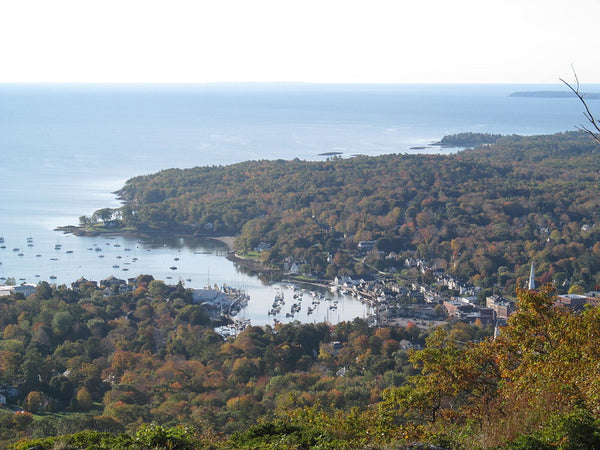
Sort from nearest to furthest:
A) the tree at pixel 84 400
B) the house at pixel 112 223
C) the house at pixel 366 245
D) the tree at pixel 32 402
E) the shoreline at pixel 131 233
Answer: the tree at pixel 32 402
the tree at pixel 84 400
the house at pixel 366 245
the shoreline at pixel 131 233
the house at pixel 112 223

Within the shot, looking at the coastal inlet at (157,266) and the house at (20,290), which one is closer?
the house at (20,290)

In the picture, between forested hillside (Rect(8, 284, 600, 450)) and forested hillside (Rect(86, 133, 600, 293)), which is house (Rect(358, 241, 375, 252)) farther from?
forested hillside (Rect(8, 284, 600, 450))

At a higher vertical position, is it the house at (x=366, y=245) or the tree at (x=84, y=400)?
the house at (x=366, y=245)

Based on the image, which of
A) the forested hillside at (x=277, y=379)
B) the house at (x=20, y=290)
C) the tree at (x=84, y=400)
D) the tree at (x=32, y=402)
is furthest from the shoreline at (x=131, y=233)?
the tree at (x=32, y=402)

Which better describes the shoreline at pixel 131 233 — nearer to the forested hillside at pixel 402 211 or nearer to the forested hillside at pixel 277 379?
the forested hillside at pixel 402 211

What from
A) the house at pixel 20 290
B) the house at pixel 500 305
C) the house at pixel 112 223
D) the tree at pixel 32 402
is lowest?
the house at pixel 500 305
